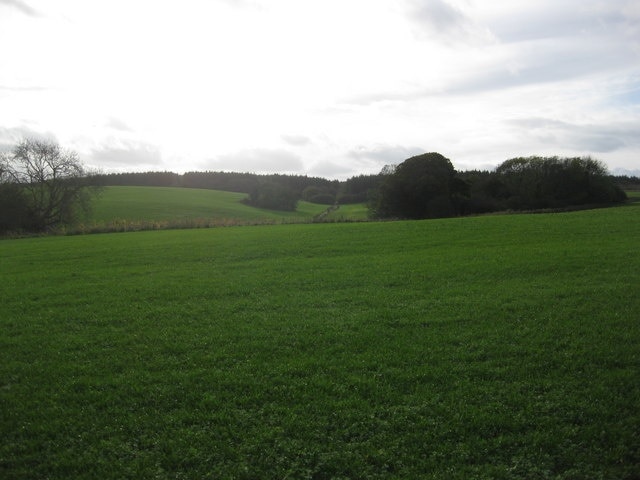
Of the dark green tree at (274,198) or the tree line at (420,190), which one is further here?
the dark green tree at (274,198)

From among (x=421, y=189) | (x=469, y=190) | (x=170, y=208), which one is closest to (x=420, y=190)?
(x=421, y=189)

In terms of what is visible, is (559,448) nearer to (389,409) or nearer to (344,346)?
(389,409)

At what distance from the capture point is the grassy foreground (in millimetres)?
5766

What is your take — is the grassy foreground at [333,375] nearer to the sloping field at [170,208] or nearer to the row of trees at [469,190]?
the sloping field at [170,208]

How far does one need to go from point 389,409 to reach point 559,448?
2237 mm

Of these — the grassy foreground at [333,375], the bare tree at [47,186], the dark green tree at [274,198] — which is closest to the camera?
the grassy foreground at [333,375]

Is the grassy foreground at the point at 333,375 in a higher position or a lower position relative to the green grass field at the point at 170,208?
lower

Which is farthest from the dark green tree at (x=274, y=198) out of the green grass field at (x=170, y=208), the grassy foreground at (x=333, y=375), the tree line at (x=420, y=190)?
the grassy foreground at (x=333, y=375)

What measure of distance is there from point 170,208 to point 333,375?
2827 inches

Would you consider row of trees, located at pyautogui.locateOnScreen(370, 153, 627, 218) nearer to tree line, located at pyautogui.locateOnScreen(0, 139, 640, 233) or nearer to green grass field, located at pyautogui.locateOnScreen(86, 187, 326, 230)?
tree line, located at pyautogui.locateOnScreen(0, 139, 640, 233)

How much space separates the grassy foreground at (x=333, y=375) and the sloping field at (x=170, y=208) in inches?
1433

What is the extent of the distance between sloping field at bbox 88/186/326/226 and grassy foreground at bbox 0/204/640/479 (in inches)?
1433

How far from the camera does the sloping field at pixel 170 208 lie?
6481 centimetres

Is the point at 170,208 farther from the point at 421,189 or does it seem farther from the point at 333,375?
the point at 333,375
